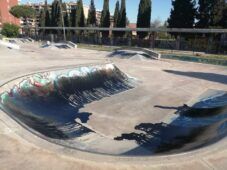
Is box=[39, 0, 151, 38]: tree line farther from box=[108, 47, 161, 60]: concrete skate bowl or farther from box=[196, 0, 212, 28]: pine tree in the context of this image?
box=[108, 47, 161, 60]: concrete skate bowl

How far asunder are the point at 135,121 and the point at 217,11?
38896mm

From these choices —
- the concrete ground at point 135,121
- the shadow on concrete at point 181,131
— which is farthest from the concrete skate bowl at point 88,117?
the concrete ground at point 135,121

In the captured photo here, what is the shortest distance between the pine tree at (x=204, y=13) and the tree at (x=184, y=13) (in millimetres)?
1113

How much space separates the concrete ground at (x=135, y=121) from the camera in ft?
21.1

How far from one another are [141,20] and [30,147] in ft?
170

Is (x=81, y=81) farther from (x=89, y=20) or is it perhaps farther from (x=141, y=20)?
(x=89, y=20)

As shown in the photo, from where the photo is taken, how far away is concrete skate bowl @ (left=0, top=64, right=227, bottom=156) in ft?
33.6

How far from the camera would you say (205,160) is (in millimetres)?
6594

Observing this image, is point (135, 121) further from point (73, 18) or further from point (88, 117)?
point (73, 18)

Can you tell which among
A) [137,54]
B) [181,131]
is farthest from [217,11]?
[181,131]

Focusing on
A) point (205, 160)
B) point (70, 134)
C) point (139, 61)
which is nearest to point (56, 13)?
point (139, 61)

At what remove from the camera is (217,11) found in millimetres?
45656

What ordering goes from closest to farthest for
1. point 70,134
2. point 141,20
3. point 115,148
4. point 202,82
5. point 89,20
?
1. point 115,148
2. point 70,134
3. point 202,82
4. point 141,20
5. point 89,20

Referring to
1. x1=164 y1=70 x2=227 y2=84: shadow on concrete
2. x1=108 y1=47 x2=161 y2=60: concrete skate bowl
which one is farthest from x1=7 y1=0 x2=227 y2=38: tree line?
x1=164 y1=70 x2=227 y2=84: shadow on concrete
